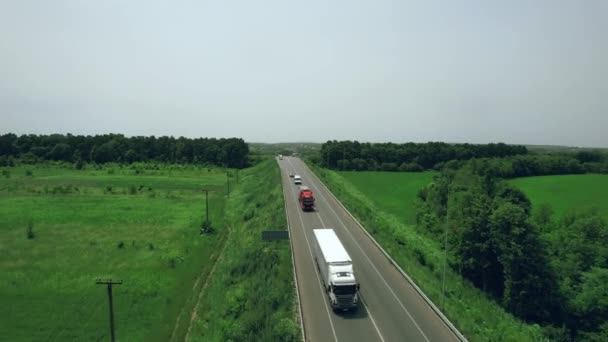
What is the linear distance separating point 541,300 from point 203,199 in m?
69.8

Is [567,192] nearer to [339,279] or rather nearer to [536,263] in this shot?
[536,263]

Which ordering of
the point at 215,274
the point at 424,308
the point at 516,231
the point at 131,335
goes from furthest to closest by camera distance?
1. the point at 215,274
2. the point at 516,231
3. the point at 131,335
4. the point at 424,308

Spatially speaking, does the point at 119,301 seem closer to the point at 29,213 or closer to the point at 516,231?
the point at 516,231

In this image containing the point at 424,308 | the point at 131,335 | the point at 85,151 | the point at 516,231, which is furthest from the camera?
the point at 85,151

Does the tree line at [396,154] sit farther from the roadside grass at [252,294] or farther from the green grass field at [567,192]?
the roadside grass at [252,294]

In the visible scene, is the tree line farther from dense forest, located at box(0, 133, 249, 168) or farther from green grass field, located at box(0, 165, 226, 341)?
green grass field, located at box(0, 165, 226, 341)

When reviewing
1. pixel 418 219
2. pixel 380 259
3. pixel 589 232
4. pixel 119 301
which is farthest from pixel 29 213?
pixel 589 232

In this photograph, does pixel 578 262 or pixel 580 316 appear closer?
pixel 580 316

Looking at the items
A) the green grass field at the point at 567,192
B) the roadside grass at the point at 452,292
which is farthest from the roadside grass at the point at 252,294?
the green grass field at the point at 567,192

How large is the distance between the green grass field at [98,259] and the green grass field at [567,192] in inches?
2623

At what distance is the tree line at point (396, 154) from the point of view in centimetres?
13750

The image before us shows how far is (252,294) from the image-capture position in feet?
104

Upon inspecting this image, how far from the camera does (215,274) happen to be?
4197 centimetres

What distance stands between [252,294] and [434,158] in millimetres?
124730
